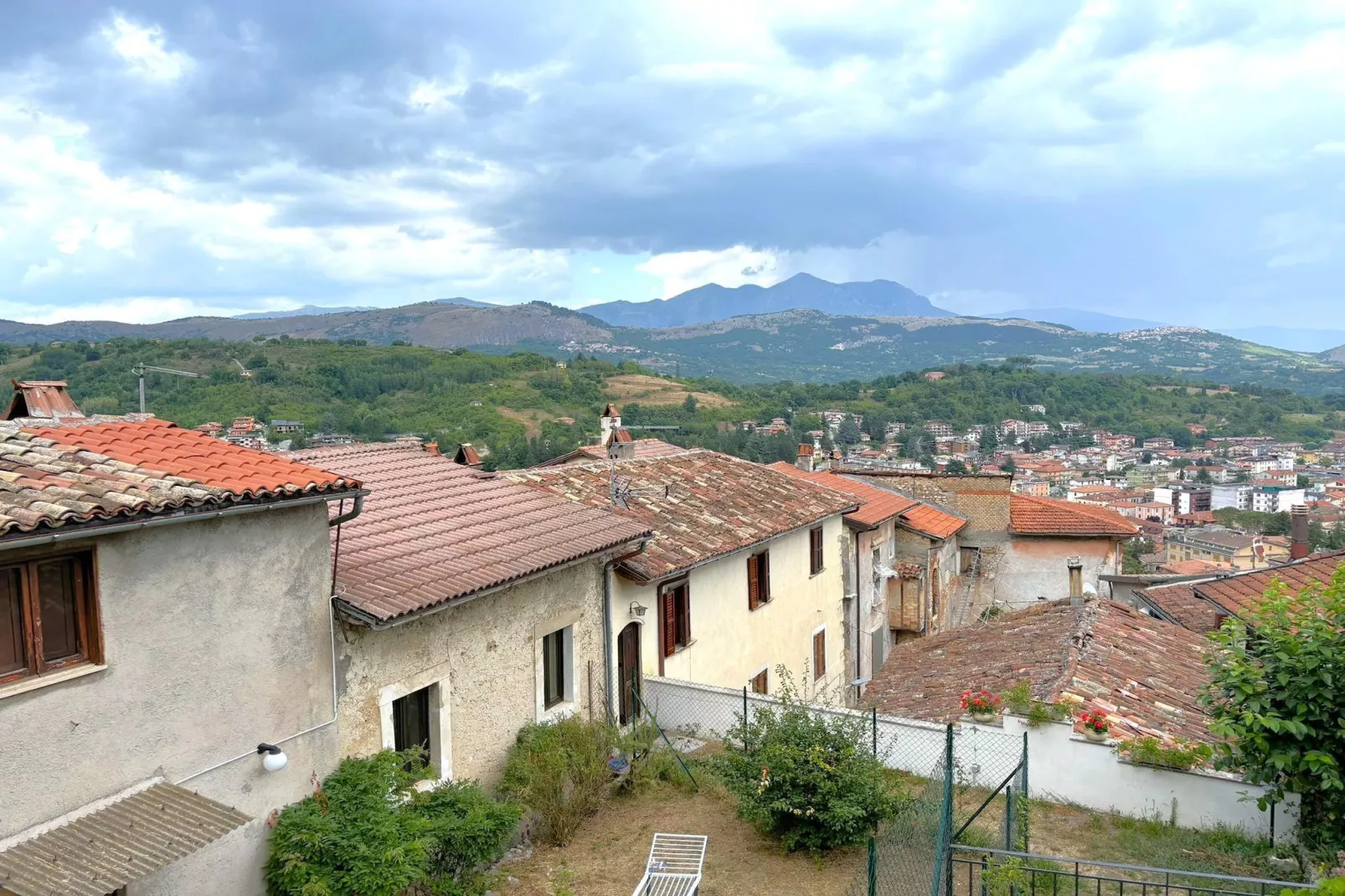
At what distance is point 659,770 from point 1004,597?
20.3 metres

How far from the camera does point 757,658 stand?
17.8m

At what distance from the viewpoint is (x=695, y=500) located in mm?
17781

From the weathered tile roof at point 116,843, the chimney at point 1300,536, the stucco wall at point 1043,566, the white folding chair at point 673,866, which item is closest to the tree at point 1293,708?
the white folding chair at point 673,866

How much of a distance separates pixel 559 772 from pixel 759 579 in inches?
327

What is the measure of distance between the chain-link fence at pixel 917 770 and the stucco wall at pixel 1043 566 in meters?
18.4

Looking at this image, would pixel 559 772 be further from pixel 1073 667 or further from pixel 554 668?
pixel 1073 667

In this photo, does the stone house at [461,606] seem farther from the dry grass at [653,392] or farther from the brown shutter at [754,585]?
the dry grass at [653,392]

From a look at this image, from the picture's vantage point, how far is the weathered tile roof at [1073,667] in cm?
1169

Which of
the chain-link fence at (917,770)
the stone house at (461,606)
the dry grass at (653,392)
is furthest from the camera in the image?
the dry grass at (653,392)

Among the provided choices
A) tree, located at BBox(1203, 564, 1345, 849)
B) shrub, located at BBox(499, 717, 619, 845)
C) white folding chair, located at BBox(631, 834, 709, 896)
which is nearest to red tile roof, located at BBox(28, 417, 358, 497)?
shrub, located at BBox(499, 717, 619, 845)

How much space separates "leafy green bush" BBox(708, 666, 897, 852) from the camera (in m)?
9.12

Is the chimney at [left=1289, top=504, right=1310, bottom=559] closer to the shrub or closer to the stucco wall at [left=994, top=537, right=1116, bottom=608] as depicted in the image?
the stucco wall at [left=994, top=537, right=1116, bottom=608]

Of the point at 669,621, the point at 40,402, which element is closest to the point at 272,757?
the point at 40,402

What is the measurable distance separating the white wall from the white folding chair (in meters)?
2.17
